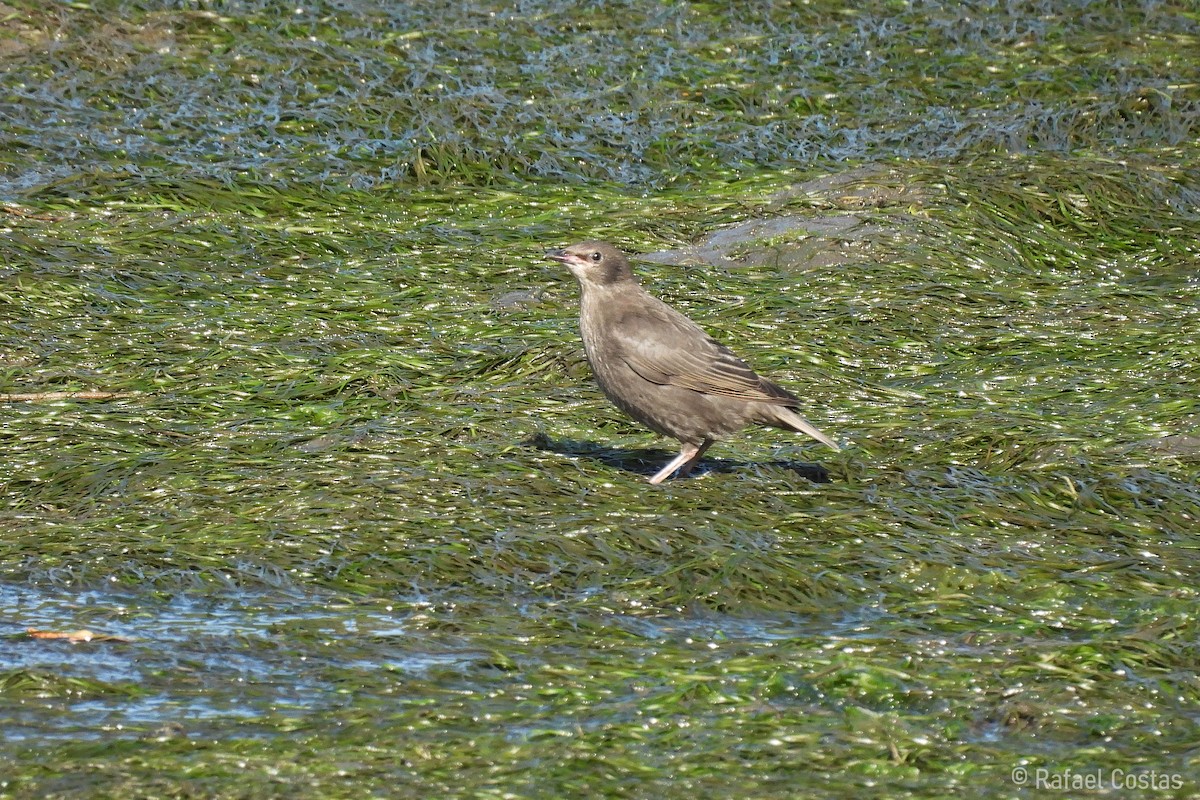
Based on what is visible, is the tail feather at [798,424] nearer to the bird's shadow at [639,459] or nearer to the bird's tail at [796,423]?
the bird's tail at [796,423]

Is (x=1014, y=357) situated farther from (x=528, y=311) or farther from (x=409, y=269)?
(x=409, y=269)

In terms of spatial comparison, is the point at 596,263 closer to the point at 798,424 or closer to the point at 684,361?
the point at 684,361

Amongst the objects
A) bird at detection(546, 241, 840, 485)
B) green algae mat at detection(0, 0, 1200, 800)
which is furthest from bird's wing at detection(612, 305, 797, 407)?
green algae mat at detection(0, 0, 1200, 800)

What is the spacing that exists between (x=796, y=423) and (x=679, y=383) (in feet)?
1.63

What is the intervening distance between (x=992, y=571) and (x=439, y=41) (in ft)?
24.6

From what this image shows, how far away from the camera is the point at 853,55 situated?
1297 cm

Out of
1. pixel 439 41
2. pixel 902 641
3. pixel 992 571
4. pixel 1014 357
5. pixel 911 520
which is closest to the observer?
pixel 902 641

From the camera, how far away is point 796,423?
288 inches

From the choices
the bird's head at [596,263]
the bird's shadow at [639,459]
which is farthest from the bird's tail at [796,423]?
the bird's head at [596,263]

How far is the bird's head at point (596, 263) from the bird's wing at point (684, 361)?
0.25 metres

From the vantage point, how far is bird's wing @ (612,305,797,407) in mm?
7336

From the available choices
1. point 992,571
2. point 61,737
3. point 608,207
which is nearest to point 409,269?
point 608,207

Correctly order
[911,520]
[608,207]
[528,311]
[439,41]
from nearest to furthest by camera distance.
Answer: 1. [911,520]
2. [528,311]
3. [608,207]
4. [439,41]

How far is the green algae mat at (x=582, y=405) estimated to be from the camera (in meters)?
5.02
